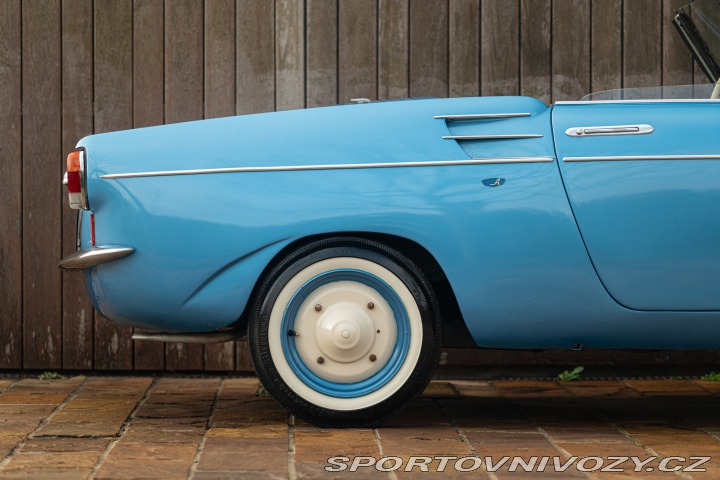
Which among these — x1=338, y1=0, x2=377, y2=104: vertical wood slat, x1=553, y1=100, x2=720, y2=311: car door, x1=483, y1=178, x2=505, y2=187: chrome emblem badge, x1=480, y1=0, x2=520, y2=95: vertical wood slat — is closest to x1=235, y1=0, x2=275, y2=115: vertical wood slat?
x1=338, y1=0, x2=377, y2=104: vertical wood slat

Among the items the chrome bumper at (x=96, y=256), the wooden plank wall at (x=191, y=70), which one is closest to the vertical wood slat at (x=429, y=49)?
the wooden plank wall at (x=191, y=70)

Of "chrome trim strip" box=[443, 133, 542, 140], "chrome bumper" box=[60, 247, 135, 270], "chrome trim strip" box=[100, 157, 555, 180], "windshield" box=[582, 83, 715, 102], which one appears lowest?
"chrome bumper" box=[60, 247, 135, 270]

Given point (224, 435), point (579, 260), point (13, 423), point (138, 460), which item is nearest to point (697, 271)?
point (579, 260)

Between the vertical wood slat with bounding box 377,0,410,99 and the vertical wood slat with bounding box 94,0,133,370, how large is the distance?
1.21 metres

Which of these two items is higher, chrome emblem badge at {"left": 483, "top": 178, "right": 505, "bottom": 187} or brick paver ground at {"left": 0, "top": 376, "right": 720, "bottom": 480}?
chrome emblem badge at {"left": 483, "top": 178, "right": 505, "bottom": 187}

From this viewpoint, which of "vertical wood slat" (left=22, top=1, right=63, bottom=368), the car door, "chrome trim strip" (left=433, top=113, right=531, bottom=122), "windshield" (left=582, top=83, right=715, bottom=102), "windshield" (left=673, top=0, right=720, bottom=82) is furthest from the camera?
"vertical wood slat" (left=22, top=1, right=63, bottom=368)

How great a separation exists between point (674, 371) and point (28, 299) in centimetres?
315

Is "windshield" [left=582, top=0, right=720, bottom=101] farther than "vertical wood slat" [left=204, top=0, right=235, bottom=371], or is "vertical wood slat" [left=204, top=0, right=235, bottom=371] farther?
"vertical wood slat" [left=204, top=0, right=235, bottom=371]

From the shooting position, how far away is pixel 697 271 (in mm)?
3238

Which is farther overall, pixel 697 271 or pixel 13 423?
pixel 13 423

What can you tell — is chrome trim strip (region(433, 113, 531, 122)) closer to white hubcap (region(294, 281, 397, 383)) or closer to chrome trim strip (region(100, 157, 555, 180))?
chrome trim strip (region(100, 157, 555, 180))

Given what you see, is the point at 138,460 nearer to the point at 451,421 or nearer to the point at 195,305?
the point at 195,305

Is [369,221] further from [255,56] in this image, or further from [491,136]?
[255,56]

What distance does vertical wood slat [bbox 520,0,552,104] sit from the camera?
4852mm
